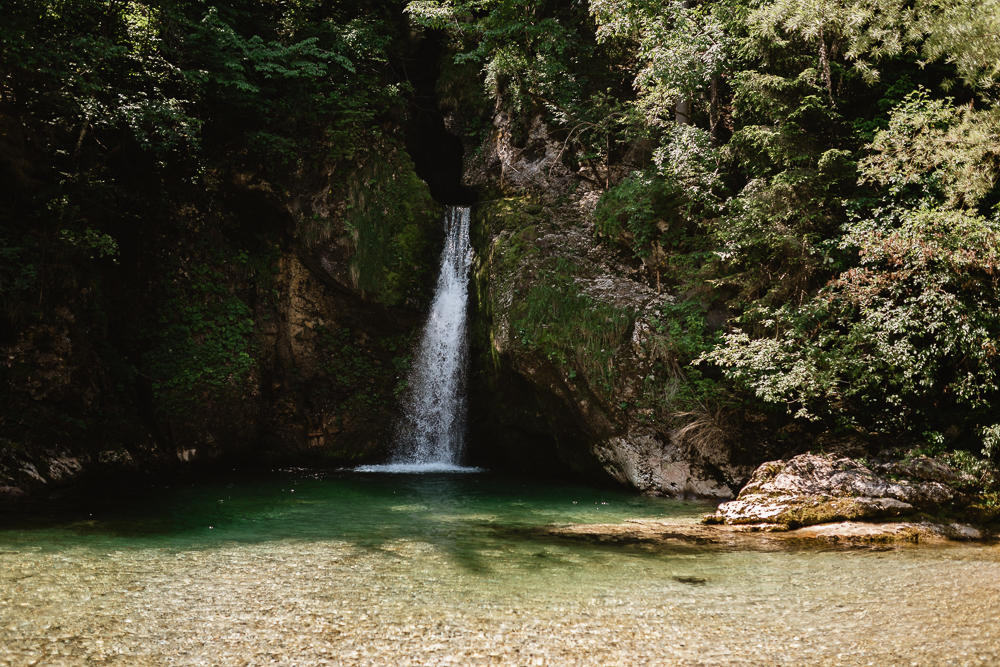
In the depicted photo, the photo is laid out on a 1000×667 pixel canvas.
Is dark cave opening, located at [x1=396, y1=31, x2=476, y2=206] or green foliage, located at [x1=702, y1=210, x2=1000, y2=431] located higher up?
dark cave opening, located at [x1=396, y1=31, x2=476, y2=206]

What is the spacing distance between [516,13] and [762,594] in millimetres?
13248

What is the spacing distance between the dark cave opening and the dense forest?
2.47ft

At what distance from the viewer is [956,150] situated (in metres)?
8.11

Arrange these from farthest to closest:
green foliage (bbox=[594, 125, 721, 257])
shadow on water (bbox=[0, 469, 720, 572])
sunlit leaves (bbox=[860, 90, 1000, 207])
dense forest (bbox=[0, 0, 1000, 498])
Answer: green foliage (bbox=[594, 125, 721, 257]), dense forest (bbox=[0, 0, 1000, 498]), sunlit leaves (bbox=[860, 90, 1000, 207]), shadow on water (bbox=[0, 469, 720, 572])

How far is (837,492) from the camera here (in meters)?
7.70

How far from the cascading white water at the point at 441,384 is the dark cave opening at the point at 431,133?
3824mm

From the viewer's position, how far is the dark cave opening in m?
17.8

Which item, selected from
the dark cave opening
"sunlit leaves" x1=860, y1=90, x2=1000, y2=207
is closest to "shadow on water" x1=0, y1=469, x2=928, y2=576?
"sunlit leaves" x1=860, y1=90, x2=1000, y2=207

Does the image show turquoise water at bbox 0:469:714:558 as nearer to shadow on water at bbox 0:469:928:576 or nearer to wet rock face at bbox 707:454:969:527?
shadow on water at bbox 0:469:928:576

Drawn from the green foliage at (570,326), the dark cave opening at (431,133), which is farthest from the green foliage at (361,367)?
the dark cave opening at (431,133)

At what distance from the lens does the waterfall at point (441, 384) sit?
14469mm

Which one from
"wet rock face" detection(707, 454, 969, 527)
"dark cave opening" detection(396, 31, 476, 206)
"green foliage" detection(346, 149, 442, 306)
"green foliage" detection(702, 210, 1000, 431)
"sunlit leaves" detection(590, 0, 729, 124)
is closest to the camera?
"wet rock face" detection(707, 454, 969, 527)

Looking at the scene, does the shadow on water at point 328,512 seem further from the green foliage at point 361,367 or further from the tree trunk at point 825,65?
the tree trunk at point 825,65

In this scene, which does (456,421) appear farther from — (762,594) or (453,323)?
(762,594)
